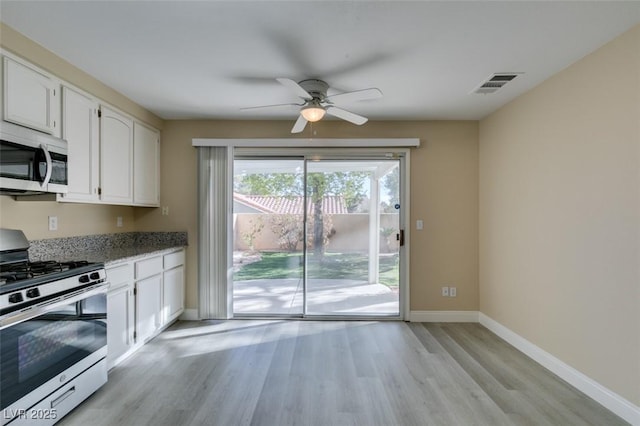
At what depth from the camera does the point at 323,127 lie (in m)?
3.73

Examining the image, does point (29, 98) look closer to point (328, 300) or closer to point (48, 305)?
point (48, 305)

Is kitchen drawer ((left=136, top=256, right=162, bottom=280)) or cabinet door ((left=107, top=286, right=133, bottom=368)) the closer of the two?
cabinet door ((left=107, top=286, right=133, bottom=368))

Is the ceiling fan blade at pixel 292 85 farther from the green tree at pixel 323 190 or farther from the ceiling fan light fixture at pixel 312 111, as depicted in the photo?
the green tree at pixel 323 190

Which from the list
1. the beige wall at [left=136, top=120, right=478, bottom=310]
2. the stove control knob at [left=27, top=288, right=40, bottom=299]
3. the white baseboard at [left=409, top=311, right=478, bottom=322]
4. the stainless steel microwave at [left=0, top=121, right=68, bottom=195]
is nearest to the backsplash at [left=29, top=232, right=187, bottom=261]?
the beige wall at [left=136, top=120, right=478, bottom=310]

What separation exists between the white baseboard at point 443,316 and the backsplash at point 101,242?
117 inches

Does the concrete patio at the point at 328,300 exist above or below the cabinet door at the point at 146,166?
below

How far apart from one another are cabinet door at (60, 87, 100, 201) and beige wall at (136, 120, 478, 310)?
1.10 meters

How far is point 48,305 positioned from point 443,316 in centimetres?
373

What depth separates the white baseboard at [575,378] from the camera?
1934mm

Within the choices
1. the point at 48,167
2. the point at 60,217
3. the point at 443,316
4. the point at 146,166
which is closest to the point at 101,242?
the point at 60,217

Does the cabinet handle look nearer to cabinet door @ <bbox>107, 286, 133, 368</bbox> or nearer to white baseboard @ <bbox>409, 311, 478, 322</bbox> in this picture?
cabinet door @ <bbox>107, 286, 133, 368</bbox>

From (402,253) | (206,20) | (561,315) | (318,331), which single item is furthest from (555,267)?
(206,20)

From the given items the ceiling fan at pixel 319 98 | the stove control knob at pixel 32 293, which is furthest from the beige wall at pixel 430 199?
the stove control knob at pixel 32 293

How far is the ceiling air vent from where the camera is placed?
255 centimetres
